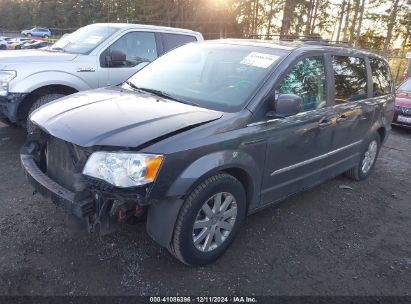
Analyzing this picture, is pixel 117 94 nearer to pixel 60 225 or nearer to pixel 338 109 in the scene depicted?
pixel 60 225

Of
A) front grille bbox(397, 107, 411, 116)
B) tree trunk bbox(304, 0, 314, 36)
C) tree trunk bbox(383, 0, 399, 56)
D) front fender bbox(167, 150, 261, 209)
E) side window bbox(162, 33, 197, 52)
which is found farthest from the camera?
tree trunk bbox(304, 0, 314, 36)

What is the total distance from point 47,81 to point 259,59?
3243 millimetres

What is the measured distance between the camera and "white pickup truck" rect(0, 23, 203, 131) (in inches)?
192

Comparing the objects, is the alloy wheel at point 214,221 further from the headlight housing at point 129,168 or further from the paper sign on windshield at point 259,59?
the paper sign on windshield at point 259,59

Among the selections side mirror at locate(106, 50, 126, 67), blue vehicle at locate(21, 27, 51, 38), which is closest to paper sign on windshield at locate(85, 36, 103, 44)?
side mirror at locate(106, 50, 126, 67)

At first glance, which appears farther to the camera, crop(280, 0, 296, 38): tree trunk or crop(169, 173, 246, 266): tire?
crop(280, 0, 296, 38): tree trunk

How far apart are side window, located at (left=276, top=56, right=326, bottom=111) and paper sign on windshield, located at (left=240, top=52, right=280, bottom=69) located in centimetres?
21

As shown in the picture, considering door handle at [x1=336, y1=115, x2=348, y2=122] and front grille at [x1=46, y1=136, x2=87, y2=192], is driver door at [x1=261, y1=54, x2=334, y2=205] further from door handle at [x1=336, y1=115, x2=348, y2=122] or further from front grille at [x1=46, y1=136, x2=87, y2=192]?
front grille at [x1=46, y1=136, x2=87, y2=192]

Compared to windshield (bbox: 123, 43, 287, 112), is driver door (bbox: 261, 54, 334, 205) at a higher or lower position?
lower

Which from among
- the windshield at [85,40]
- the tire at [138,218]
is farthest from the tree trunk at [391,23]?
the tire at [138,218]

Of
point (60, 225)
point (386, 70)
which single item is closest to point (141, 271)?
point (60, 225)

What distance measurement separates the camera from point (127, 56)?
6062 mm

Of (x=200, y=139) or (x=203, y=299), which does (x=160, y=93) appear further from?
(x=203, y=299)

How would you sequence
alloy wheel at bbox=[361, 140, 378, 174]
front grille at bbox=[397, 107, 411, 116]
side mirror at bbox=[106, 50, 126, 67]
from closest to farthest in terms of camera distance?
alloy wheel at bbox=[361, 140, 378, 174], side mirror at bbox=[106, 50, 126, 67], front grille at bbox=[397, 107, 411, 116]
